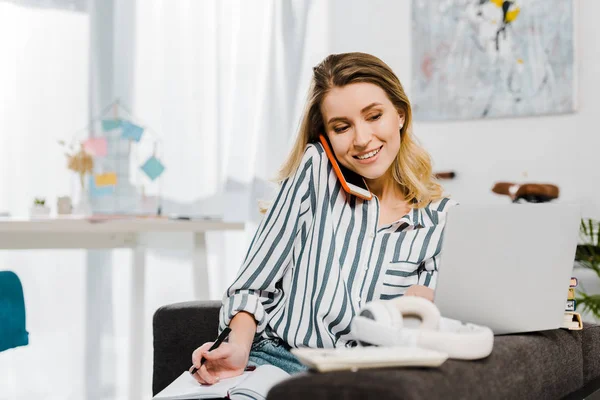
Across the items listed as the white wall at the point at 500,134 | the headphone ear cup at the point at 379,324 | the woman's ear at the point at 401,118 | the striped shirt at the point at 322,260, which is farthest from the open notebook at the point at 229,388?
the white wall at the point at 500,134

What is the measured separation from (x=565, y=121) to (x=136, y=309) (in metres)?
1.84

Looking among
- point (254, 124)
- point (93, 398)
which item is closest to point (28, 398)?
point (93, 398)

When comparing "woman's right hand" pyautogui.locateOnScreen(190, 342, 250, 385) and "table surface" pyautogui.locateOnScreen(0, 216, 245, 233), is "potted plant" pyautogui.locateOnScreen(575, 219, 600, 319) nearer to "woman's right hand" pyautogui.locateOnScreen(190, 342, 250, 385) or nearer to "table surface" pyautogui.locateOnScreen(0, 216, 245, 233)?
"table surface" pyautogui.locateOnScreen(0, 216, 245, 233)

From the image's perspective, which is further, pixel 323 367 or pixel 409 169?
pixel 409 169

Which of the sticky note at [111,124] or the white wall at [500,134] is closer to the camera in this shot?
the sticky note at [111,124]

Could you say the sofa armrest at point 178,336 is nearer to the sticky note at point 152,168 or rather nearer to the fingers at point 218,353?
the fingers at point 218,353

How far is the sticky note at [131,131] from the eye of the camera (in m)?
2.86

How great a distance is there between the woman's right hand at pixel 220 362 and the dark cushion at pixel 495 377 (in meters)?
0.43

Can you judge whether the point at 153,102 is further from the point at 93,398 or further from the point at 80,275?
the point at 93,398

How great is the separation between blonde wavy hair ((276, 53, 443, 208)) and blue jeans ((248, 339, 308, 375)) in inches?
13.1

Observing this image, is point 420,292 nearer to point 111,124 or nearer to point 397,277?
point 397,277

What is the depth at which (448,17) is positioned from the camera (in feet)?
10.9

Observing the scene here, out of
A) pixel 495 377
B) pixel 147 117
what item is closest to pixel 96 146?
pixel 147 117

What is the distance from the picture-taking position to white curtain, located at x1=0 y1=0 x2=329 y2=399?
2967 millimetres
